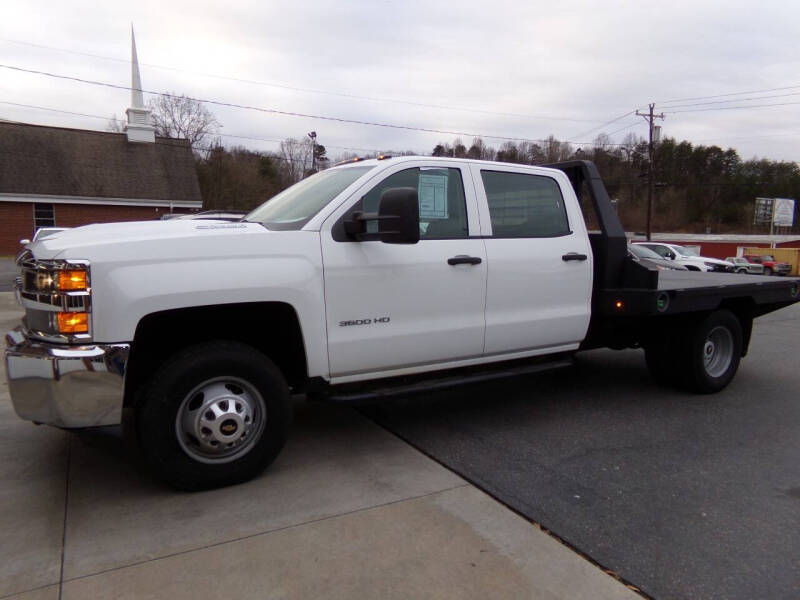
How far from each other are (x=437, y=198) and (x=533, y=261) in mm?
920

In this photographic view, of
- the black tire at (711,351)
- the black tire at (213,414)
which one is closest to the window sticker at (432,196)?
the black tire at (213,414)

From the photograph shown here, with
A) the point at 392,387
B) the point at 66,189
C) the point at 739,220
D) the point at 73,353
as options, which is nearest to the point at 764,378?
the point at 392,387

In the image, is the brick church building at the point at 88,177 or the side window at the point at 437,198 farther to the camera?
the brick church building at the point at 88,177

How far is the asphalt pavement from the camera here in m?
2.98

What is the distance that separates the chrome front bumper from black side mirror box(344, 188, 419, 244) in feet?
5.14

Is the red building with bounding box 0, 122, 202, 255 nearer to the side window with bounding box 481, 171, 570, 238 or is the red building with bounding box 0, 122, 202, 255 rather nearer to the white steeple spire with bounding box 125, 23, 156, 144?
the white steeple spire with bounding box 125, 23, 156, 144

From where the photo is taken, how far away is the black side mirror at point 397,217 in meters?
3.59

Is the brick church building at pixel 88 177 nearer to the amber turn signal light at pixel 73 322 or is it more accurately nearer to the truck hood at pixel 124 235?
the truck hood at pixel 124 235

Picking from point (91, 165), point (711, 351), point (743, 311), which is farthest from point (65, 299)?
point (91, 165)

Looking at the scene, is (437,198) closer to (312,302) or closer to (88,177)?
(312,302)

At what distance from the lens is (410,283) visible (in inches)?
160

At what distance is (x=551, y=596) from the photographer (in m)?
2.67

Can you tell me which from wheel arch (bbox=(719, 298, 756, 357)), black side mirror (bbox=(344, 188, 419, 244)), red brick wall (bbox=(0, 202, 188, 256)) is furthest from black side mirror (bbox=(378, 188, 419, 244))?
red brick wall (bbox=(0, 202, 188, 256))

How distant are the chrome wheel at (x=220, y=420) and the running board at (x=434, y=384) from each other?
52 centimetres
